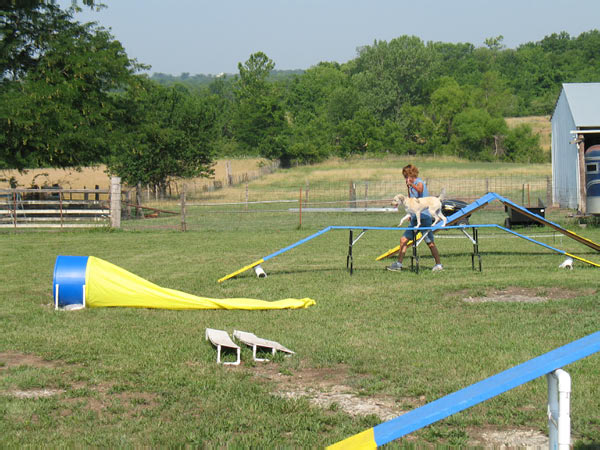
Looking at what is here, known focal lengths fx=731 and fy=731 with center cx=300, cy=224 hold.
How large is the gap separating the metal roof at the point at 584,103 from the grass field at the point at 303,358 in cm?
1083

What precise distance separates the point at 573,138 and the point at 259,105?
54.1 meters

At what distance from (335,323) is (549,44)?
131 m

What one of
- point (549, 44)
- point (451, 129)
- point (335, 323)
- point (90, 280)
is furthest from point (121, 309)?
point (549, 44)

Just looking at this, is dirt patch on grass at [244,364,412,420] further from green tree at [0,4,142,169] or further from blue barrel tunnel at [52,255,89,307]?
green tree at [0,4,142,169]

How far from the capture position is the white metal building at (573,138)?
2330 centimetres

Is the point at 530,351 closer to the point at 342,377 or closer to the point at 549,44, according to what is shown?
the point at 342,377

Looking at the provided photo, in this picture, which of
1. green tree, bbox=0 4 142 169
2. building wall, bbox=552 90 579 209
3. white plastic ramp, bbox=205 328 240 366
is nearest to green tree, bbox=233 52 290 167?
green tree, bbox=0 4 142 169

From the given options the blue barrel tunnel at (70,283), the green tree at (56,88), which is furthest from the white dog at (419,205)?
the green tree at (56,88)

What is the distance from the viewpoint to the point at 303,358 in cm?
681

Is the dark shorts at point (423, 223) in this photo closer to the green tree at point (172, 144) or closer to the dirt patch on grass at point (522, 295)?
the dirt patch on grass at point (522, 295)

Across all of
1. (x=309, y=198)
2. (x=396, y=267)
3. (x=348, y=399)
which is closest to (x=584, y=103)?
(x=396, y=267)

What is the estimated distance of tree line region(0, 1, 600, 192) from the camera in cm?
2906

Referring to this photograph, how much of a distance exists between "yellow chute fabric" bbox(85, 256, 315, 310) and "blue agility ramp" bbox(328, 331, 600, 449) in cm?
606

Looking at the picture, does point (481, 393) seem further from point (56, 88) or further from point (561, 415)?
point (56, 88)
